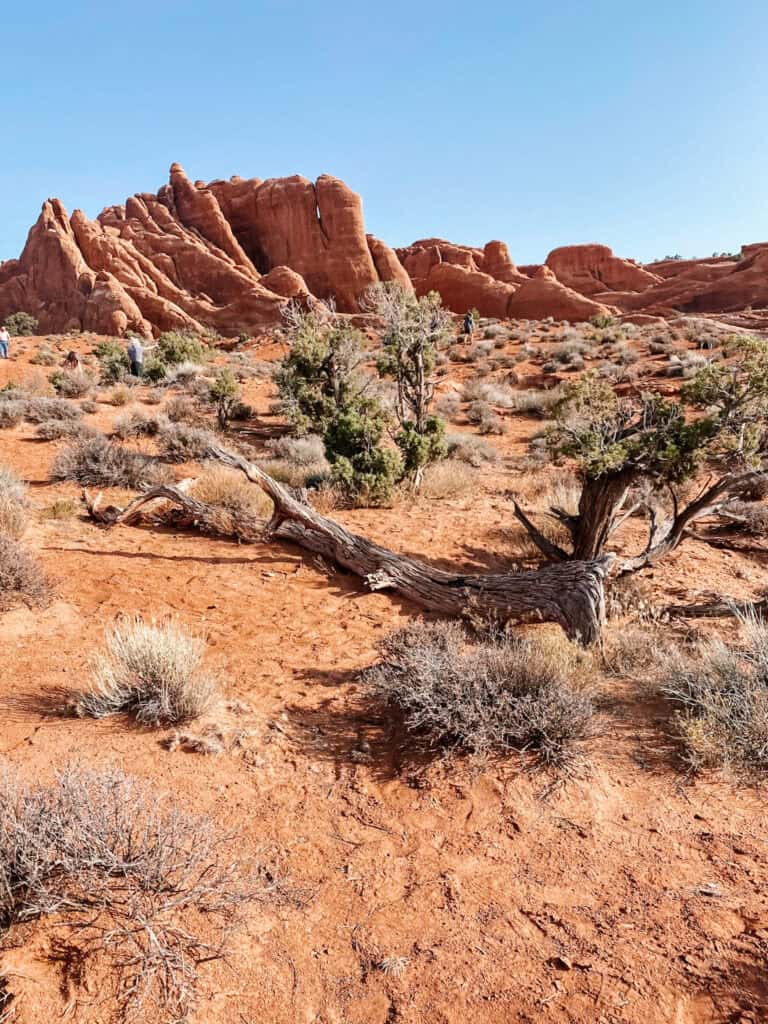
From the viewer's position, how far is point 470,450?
11.5 m

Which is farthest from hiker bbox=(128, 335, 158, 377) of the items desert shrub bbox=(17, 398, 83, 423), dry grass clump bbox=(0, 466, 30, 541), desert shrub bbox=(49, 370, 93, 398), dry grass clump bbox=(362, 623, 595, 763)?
dry grass clump bbox=(362, 623, 595, 763)

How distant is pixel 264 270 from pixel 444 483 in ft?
161

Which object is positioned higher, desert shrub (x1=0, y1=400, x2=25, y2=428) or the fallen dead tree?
desert shrub (x1=0, y1=400, x2=25, y2=428)

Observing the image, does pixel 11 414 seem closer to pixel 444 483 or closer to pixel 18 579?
pixel 18 579

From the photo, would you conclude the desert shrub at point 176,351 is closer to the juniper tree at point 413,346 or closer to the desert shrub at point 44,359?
the desert shrub at point 44,359

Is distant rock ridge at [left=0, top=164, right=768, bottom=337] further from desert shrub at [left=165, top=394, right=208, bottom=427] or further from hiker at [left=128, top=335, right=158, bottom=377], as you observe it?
desert shrub at [left=165, top=394, right=208, bottom=427]

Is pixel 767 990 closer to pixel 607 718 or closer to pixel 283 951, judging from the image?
pixel 607 718

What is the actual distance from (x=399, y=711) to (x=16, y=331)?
50132 mm

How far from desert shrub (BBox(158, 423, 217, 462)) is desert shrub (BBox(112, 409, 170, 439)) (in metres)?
0.78

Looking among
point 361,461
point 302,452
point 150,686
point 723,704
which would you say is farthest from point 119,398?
point 723,704

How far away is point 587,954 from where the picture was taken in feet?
6.32

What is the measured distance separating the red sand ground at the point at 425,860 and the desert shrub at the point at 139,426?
7.73 metres

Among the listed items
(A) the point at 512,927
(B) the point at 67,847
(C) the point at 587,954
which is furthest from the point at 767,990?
(B) the point at 67,847

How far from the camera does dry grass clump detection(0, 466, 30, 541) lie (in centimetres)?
562
